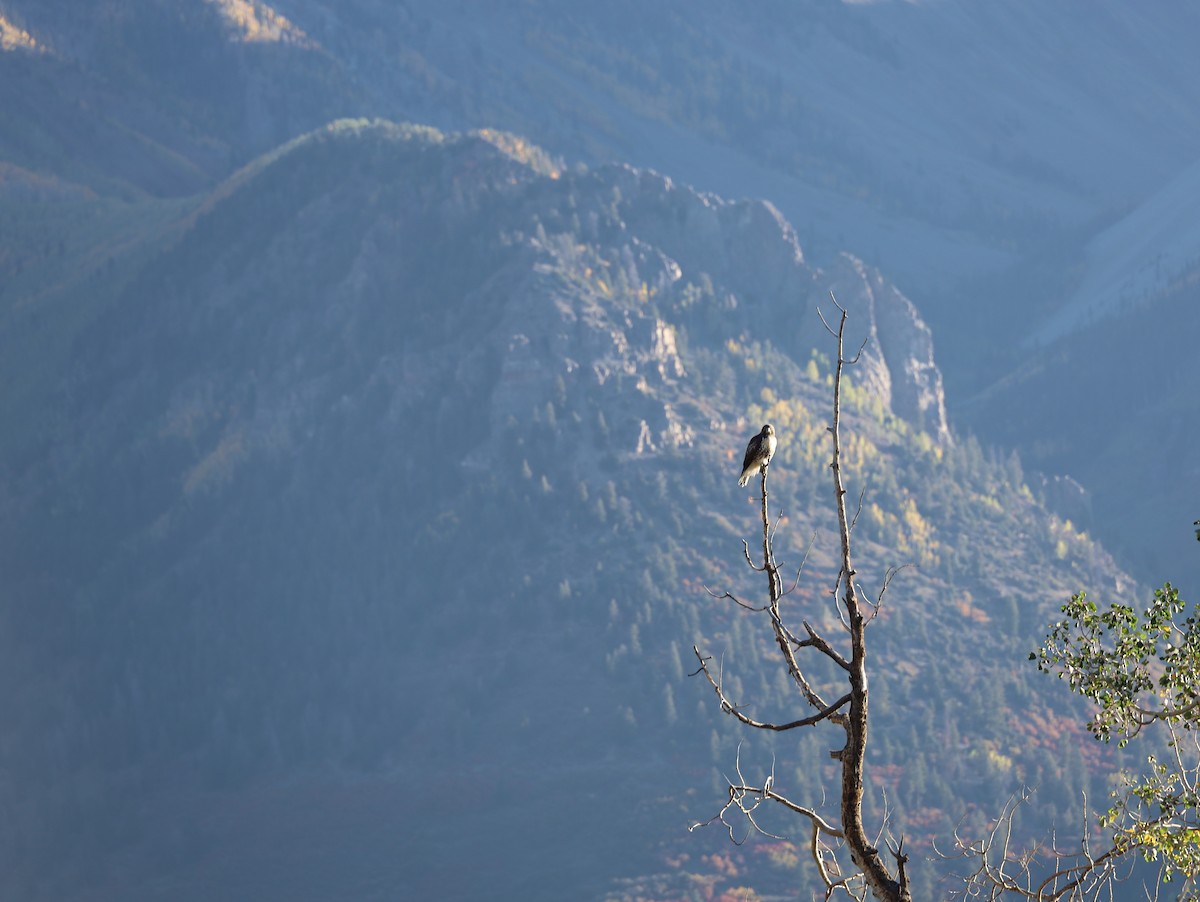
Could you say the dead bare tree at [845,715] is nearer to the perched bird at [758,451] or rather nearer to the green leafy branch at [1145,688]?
the green leafy branch at [1145,688]

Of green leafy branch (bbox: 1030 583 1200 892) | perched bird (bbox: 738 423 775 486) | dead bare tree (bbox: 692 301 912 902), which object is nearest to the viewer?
dead bare tree (bbox: 692 301 912 902)

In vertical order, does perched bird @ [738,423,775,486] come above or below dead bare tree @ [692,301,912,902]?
above

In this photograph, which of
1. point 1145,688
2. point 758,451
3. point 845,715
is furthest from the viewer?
point 758,451

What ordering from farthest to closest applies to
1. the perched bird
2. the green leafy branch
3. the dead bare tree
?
the perched bird < the green leafy branch < the dead bare tree

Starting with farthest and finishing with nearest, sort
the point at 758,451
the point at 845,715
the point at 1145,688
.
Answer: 1. the point at 758,451
2. the point at 1145,688
3. the point at 845,715

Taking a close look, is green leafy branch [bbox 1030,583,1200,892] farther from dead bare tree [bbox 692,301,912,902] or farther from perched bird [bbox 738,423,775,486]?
perched bird [bbox 738,423,775,486]

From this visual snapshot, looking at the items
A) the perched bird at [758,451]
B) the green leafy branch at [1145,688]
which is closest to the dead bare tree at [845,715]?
the green leafy branch at [1145,688]

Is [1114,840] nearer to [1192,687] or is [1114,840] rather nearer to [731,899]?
[1192,687]

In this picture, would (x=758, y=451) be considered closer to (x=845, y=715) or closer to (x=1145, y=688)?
(x=1145, y=688)

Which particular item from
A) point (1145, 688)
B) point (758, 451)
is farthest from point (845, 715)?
point (758, 451)

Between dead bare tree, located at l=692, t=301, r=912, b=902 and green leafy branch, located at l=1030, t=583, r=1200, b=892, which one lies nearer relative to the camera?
dead bare tree, located at l=692, t=301, r=912, b=902

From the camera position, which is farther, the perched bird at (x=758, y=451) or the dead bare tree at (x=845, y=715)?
the perched bird at (x=758, y=451)

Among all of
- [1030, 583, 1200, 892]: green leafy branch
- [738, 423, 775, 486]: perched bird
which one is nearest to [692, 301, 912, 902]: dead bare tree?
[1030, 583, 1200, 892]: green leafy branch

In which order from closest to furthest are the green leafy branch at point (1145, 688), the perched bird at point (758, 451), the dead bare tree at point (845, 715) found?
the dead bare tree at point (845, 715)
the green leafy branch at point (1145, 688)
the perched bird at point (758, 451)
